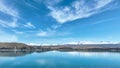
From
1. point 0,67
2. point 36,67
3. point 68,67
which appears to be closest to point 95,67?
point 68,67

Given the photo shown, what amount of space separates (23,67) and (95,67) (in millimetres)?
13492

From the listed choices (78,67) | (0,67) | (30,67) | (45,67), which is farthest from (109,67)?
(0,67)

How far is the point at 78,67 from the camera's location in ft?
115

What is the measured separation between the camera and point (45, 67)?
34812 mm

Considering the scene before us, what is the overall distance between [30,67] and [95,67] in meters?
12.3

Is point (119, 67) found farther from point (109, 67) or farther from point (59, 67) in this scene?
point (59, 67)

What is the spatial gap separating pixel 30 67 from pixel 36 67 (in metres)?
1.13

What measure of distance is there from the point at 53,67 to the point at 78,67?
479cm

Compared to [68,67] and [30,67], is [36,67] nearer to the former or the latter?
[30,67]

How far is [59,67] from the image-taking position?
34.4 meters

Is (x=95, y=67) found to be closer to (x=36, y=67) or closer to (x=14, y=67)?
(x=36, y=67)

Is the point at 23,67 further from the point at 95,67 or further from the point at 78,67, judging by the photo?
the point at 95,67

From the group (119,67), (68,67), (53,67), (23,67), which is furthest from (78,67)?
(23,67)

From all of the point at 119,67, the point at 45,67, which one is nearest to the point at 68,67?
the point at 45,67
